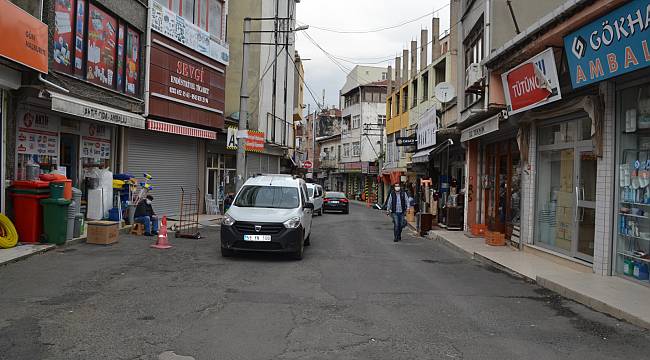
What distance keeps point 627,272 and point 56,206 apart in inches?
436

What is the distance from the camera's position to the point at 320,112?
8062cm

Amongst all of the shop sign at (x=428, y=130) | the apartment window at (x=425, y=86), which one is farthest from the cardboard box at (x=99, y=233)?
the apartment window at (x=425, y=86)

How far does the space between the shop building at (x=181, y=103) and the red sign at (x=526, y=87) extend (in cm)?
1149

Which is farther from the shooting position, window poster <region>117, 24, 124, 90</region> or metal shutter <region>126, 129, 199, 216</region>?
metal shutter <region>126, 129, 199, 216</region>

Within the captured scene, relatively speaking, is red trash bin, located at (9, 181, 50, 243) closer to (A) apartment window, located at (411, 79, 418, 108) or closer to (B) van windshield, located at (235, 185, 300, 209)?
(B) van windshield, located at (235, 185, 300, 209)

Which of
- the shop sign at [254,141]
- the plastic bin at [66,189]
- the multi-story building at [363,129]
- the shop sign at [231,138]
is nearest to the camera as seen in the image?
the plastic bin at [66,189]

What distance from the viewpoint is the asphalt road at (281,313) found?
534 cm

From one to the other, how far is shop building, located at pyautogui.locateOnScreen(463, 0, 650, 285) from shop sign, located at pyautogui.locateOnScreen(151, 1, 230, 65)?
1145 cm

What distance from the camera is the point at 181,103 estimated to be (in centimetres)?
2019

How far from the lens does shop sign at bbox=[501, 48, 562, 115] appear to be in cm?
1031

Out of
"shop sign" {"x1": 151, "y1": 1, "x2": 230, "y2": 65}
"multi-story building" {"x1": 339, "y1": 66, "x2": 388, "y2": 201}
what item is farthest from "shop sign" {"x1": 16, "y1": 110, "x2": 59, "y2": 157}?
"multi-story building" {"x1": 339, "y1": 66, "x2": 388, "y2": 201}

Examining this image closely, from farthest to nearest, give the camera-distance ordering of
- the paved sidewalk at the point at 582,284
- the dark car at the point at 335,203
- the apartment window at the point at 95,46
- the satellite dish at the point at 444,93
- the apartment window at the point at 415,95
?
the apartment window at the point at 415,95, the dark car at the point at 335,203, the satellite dish at the point at 444,93, the apartment window at the point at 95,46, the paved sidewalk at the point at 582,284

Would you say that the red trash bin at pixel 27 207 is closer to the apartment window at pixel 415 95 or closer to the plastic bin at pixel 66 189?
the plastic bin at pixel 66 189

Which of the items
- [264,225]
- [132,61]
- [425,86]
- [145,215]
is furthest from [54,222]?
[425,86]
